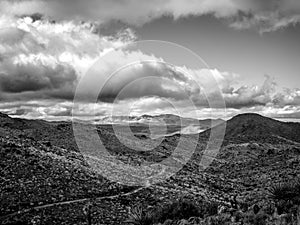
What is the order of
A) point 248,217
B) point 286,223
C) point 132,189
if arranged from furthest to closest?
point 132,189 < point 248,217 < point 286,223

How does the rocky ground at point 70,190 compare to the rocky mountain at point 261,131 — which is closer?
the rocky ground at point 70,190

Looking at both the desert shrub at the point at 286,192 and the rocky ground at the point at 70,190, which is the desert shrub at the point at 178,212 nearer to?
the rocky ground at the point at 70,190

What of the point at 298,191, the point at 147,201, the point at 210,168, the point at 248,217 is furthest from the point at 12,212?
the point at 210,168

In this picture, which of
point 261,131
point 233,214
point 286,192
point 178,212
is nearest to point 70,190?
point 178,212

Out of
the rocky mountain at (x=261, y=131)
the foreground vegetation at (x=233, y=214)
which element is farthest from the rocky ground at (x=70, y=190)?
the rocky mountain at (x=261, y=131)

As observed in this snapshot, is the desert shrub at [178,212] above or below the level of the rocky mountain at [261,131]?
below

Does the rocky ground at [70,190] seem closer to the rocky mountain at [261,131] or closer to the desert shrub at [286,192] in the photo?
the desert shrub at [286,192]

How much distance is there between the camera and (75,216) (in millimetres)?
22359

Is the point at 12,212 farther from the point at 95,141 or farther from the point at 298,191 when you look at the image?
the point at 95,141

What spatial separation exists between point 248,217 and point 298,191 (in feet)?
28.8

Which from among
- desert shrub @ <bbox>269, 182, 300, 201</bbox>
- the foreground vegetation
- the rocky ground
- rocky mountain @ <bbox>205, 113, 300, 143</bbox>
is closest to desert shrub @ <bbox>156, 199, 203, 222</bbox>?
the foreground vegetation

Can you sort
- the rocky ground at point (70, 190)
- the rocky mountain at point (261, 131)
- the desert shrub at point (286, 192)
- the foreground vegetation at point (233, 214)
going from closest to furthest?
the foreground vegetation at point (233, 214) < the rocky ground at point (70, 190) < the desert shrub at point (286, 192) < the rocky mountain at point (261, 131)

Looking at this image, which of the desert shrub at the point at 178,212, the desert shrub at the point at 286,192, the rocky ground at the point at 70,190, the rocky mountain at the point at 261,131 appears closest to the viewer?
the desert shrub at the point at 178,212

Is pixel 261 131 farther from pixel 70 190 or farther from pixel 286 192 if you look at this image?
pixel 70 190
